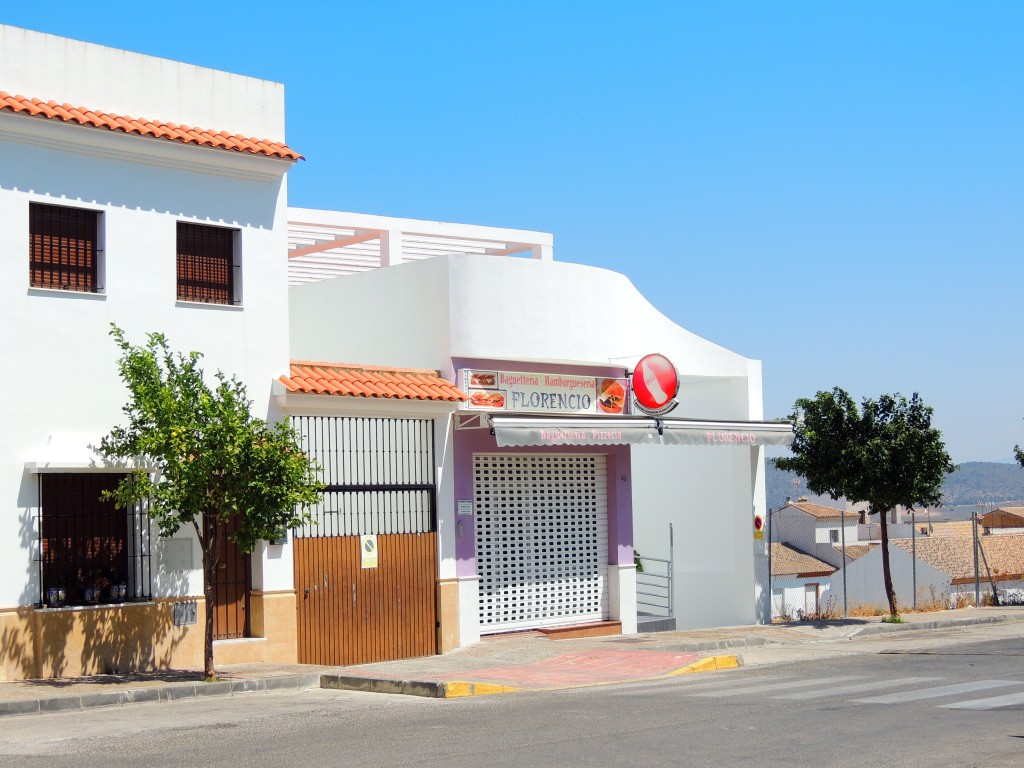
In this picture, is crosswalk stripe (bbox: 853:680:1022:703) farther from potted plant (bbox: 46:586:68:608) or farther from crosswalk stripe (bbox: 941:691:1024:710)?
potted plant (bbox: 46:586:68:608)

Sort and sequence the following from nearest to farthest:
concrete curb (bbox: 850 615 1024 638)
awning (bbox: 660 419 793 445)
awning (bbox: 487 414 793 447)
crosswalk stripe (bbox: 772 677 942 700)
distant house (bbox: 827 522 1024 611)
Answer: crosswalk stripe (bbox: 772 677 942 700), awning (bbox: 487 414 793 447), awning (bbox: 660 419 793 445), concrete curb (bbox: 850 615 1024 638), distant house (bbox: 827 522 1024 611)

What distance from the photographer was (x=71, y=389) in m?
16.1

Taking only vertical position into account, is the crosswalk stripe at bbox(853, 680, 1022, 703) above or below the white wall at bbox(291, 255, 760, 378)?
below

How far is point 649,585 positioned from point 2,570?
14.2 metres

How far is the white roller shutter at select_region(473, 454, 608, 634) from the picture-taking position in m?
21.0

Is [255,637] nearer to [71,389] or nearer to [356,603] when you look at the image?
[356,603]

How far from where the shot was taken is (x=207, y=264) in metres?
17.8

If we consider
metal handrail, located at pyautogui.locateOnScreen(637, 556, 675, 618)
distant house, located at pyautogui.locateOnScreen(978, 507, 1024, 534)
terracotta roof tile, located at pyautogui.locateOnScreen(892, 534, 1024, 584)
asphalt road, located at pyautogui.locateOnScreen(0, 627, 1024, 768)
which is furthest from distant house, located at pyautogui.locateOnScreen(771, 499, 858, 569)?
asphalt road, located at pyautogui.locateOnScreen(0, 627, 1024, 768)

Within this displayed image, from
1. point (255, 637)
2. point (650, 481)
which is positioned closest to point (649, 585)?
point (650, 481)

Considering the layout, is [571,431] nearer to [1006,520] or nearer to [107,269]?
[107,269]

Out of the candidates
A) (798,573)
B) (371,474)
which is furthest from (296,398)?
(798,573)

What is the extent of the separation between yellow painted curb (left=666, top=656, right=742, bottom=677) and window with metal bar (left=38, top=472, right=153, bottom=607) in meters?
7.28

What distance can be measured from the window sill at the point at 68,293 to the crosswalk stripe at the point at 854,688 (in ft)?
32.0

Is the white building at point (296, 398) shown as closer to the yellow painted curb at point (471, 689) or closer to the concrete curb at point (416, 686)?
the concrete curb at point (416, 686)
